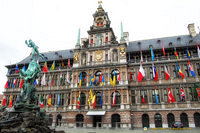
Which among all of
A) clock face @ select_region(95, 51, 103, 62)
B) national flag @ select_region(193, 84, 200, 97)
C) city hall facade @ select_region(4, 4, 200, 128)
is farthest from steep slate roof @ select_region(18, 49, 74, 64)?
national flag @ select_region(193, 84, 200, 97)

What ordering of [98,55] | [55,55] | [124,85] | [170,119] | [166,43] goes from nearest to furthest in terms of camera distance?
[170,119] < [124,85] < [98,55] < [166,43] < [55,55]

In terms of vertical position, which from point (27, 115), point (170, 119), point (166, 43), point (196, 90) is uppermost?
point (166, 43)

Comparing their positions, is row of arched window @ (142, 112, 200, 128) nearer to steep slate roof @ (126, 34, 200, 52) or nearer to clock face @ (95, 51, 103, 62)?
steep slate roof @ (126, 34, 200, 52)

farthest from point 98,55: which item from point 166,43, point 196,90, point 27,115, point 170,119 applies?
point 27,115

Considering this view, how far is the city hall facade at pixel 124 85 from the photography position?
28.4m

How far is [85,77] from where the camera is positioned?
34062mm

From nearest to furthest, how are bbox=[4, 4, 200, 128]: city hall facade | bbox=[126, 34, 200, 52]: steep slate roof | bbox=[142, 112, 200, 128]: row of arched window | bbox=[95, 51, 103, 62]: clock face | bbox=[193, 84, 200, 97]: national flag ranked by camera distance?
bbox=[193, 84, 200, 97]: national flag
bbox=[142, 112, 200, 128]: row of arched window
bbox=[4, 4, 200, 128]: city hall facade
bbox=[126, 34, 200, 52]: steep slate roof
bbox=[95, 51, 103, 62]: clock face

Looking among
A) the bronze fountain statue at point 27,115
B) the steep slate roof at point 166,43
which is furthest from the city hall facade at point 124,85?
the bronze fountain statue at point 27,115

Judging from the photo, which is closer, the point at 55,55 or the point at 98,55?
the point at 98,55

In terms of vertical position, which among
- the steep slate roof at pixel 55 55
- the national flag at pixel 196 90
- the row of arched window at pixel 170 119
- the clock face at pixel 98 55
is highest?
the steep slate roof at pixel 55 55

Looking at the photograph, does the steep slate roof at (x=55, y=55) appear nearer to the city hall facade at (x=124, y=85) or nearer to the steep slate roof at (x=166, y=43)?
the city hall facade at (x=124, y=85)

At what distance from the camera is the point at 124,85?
30.3m

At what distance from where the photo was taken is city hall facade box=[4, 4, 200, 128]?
1119 inches

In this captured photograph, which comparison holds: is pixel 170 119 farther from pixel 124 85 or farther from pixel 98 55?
pixel 98 55
